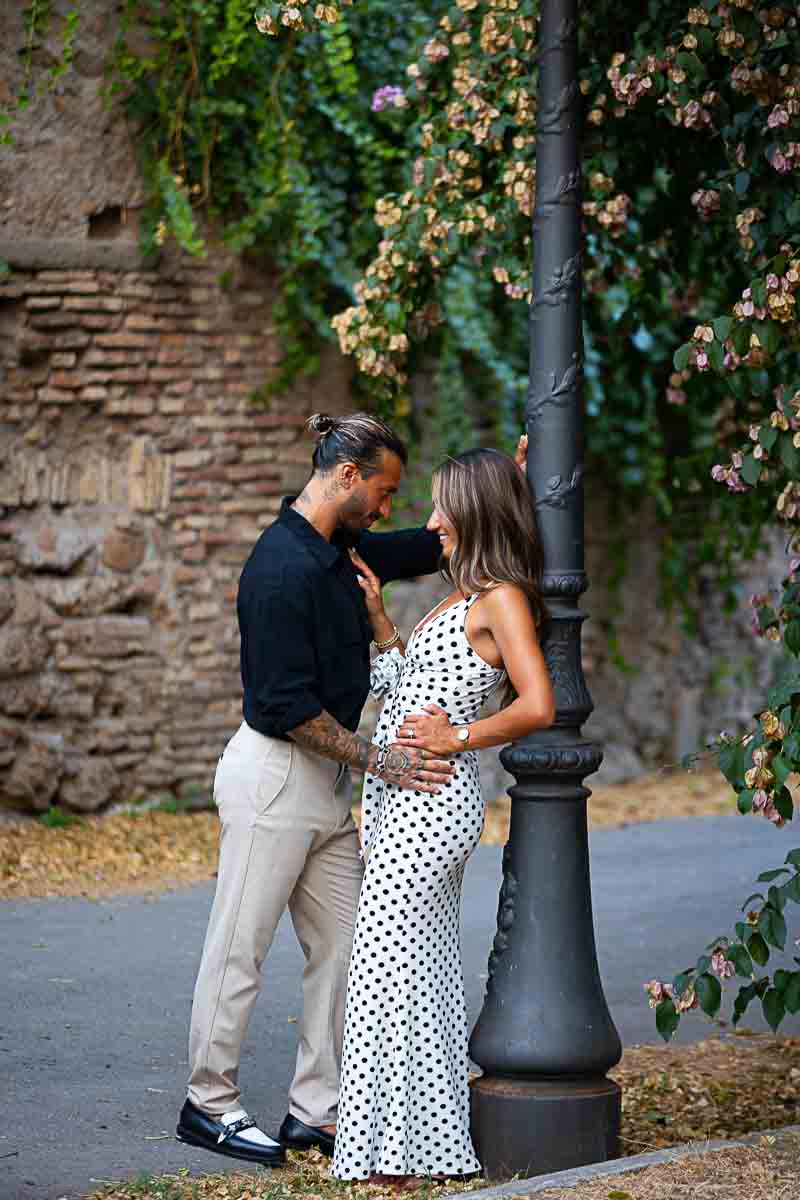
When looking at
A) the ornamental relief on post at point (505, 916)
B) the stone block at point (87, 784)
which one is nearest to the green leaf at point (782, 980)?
the ornamental relief on post at point (505, 916)

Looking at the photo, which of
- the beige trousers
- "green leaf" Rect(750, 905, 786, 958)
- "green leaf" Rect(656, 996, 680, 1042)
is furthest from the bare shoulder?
"green leaf" Rect(656, 996, 680, 1042)

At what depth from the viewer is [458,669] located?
391 cm

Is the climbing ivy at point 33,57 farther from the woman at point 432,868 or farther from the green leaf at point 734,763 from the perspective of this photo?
the green leaf at point 734,763

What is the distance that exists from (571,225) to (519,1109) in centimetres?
210

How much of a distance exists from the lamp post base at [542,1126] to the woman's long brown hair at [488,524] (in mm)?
1096

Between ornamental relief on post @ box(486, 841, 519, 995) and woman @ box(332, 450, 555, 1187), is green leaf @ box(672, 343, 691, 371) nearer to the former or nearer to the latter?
woman @ box(332, 450, 555, 1187)

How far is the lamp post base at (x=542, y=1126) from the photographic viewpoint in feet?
12.8

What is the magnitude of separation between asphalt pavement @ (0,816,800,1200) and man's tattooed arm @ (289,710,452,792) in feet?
3.35

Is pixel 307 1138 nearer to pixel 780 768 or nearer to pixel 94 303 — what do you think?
pixel 780 768


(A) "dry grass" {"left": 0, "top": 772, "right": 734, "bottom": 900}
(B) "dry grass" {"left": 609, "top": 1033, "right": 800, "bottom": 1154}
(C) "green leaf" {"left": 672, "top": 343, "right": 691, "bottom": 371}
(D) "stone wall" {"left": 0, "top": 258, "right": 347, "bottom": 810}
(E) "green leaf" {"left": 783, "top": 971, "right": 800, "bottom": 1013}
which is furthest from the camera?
(D) "stone wall" {"left": 0, "top": 258, "right": 347, "bottom": 810}

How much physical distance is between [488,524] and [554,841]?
0.77 meters

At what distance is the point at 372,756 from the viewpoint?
3.90 metres

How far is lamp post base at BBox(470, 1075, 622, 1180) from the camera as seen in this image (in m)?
3.89

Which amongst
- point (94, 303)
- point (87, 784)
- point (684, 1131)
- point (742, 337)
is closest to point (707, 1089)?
point (684, 1131)
